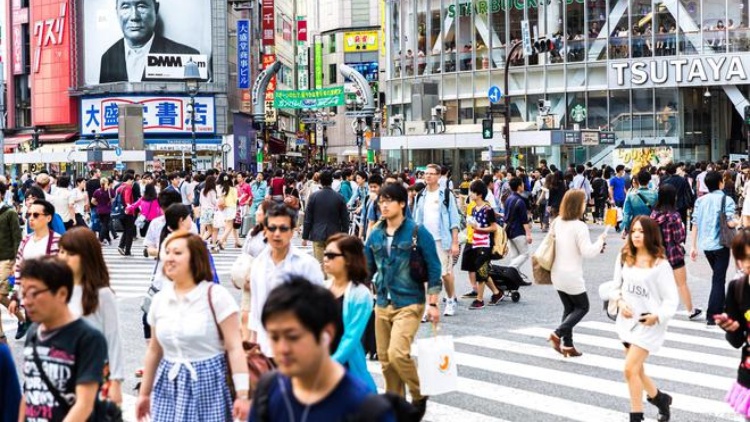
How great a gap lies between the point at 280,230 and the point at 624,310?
2.69m

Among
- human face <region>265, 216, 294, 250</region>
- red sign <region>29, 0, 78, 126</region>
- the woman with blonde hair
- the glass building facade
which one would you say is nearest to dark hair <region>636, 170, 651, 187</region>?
the woman with blonde hair

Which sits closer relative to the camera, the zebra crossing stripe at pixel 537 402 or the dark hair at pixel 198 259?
the dark hair at pixel 198 259

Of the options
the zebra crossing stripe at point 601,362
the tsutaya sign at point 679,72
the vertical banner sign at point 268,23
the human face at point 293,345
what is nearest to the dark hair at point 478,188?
the zebra crossing stripe at point 601,362

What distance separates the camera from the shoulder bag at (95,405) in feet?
15.5

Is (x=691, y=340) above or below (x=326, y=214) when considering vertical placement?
below

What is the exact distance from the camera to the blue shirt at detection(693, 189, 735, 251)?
39.9 ft

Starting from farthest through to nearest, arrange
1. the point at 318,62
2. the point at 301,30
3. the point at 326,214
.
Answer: the point at 318,62 < the point at 301,30 < the point at 326,214

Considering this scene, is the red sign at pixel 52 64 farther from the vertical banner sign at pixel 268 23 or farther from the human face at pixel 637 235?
the human face at pixel 637 235

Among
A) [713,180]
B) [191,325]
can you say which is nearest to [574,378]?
[713,180]

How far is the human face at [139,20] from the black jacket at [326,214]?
181 ft

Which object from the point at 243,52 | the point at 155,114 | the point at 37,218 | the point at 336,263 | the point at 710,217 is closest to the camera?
the point at 336,263

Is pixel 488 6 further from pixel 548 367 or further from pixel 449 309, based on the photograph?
pixel 548 367

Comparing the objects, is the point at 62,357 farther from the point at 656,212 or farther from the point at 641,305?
the point at 656,212

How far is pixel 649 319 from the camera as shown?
7340mm
